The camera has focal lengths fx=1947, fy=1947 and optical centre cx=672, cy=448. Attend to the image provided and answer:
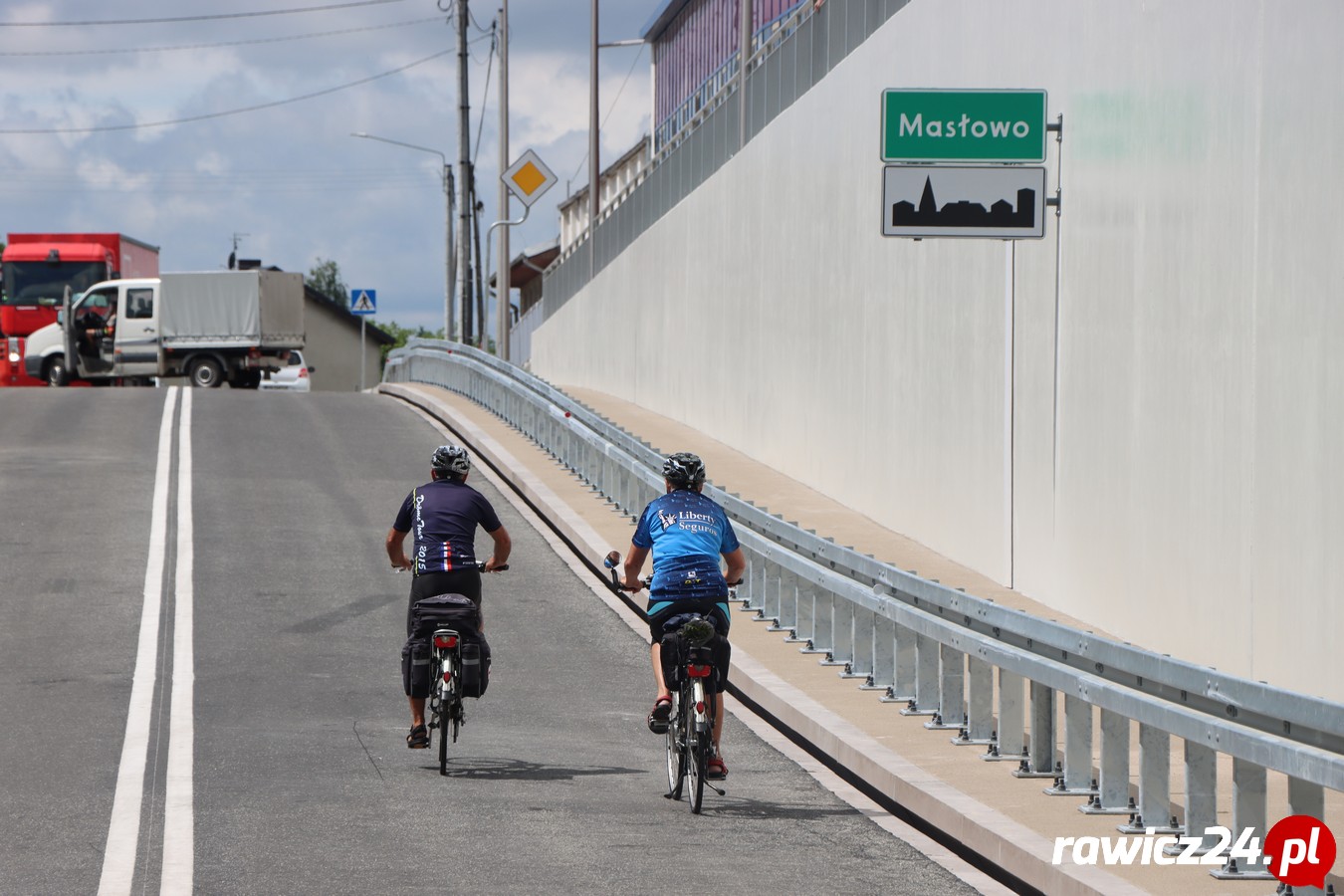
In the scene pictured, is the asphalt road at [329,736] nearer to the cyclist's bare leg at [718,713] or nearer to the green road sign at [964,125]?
the cyclist's bare leg at [718,713]

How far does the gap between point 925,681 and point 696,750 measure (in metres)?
2.47

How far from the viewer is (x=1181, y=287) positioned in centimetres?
1292

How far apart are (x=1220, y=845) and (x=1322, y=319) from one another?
4.15 m

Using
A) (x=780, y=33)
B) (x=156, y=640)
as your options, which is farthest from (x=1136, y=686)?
(x=780, y=33)

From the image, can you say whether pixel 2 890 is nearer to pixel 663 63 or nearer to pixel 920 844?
pixel 920 844

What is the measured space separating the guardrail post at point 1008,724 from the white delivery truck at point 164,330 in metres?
35.8

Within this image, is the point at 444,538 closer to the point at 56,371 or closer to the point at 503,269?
the point at 503,269

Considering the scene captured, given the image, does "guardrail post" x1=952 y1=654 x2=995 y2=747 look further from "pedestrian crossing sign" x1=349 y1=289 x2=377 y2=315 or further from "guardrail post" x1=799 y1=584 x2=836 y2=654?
"pedestrian crossing sign" x1=349 y1=289 x2=377 y2=315

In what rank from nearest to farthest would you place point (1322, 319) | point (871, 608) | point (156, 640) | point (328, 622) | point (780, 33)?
point (1322, 319)
point (871, 608)
point (156, 640)
point (328, 622)
point (780, 33)

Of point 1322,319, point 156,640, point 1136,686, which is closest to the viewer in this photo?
point 1136,686

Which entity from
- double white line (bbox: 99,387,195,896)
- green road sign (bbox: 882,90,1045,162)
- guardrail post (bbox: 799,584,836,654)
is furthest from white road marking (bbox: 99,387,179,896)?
green road sign (bbox: 882,90,1045,162)

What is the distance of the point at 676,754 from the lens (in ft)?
32.2

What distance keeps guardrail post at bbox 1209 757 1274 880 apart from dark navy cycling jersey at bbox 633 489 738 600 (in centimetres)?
336

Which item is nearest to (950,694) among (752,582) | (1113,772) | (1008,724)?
(1008,724)
